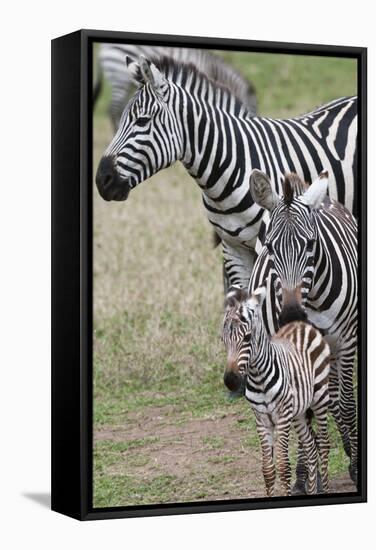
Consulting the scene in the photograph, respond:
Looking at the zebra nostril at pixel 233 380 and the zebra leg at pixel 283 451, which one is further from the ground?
the zebra nostril at pixel 233 380

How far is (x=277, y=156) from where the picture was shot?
A: 24.8 feet

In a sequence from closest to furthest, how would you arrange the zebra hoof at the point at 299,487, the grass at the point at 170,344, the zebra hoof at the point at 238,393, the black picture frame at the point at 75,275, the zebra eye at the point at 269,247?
the black picture frame at the point at 75,275 < the zebra hoof at the point at 238,393 < the zebra eye at the point at 269,247 < the zebra hoof at the point at 299,487 < the grass at the point at 170,344

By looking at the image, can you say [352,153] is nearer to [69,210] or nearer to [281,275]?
[281,275]

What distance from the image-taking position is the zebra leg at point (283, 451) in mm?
7223

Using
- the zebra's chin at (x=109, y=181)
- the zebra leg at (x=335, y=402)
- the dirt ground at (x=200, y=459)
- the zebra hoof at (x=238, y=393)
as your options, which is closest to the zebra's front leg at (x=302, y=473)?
the dirt ground at (x=200, y=459)

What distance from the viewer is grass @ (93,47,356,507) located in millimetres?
7547

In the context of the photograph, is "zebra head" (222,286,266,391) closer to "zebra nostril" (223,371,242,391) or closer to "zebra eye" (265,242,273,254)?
"zebra nostril" (223,371,242,391)

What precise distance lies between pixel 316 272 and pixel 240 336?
0.65 meters

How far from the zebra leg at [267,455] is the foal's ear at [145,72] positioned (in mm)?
1910

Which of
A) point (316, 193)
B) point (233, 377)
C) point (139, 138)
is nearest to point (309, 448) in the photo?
point (233, 377)

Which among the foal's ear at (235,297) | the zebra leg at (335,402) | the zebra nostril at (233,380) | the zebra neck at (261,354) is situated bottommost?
the zebra leg at (335,402)

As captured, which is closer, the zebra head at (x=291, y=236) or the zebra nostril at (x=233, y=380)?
the zebra nostril at (x=233, y=380)

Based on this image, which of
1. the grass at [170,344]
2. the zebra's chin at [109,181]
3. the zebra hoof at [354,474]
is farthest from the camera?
the zebra hoof at [354,474]

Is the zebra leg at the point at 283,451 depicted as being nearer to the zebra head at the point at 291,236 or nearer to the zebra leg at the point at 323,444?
the zebra leg at the point at 323,444
